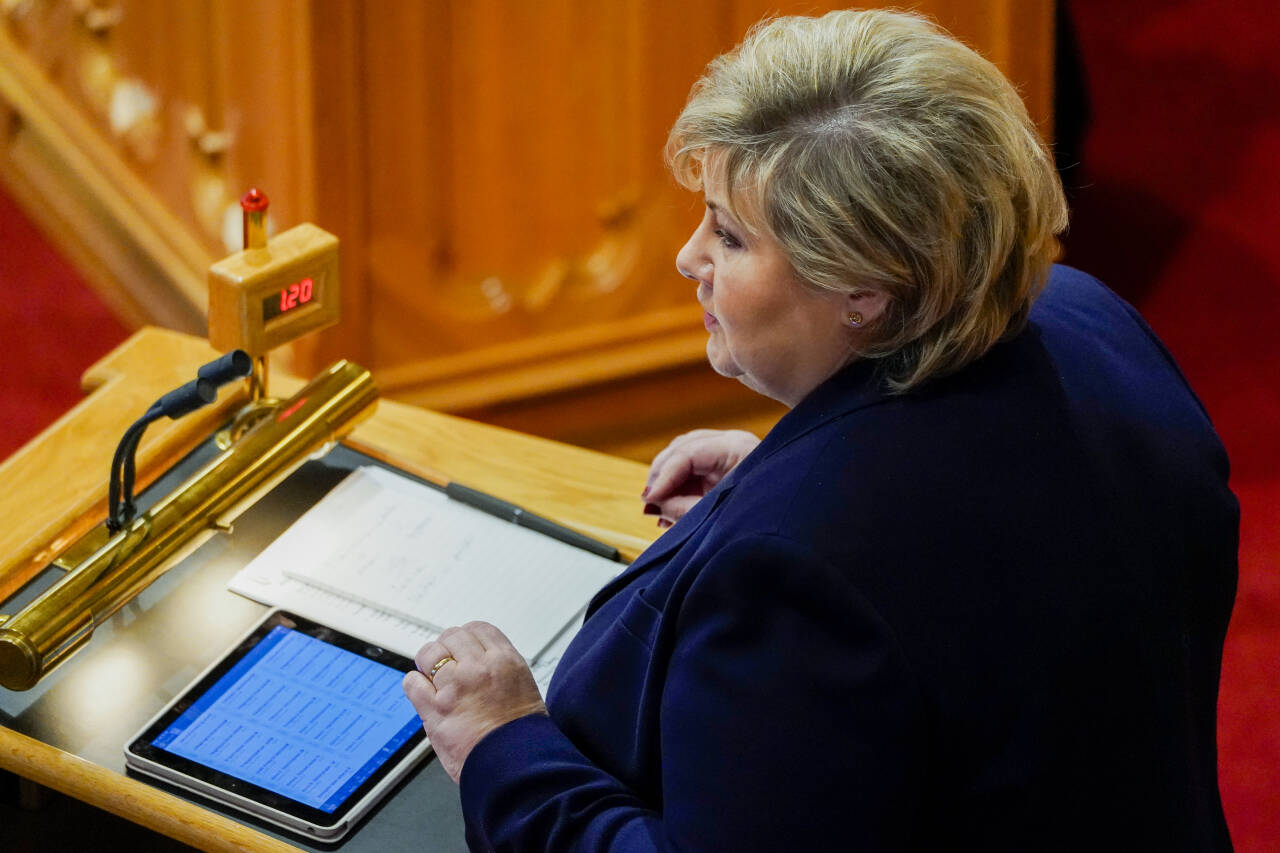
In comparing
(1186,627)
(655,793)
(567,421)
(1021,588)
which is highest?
(1021,588)

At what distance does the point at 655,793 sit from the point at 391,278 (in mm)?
1868

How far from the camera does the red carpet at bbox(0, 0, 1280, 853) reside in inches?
134

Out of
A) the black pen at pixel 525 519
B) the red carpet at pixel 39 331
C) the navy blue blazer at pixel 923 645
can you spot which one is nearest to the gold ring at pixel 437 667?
the navy blue blazer at pixel 923 645

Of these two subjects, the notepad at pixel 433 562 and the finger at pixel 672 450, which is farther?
the finger at pixel 672 450

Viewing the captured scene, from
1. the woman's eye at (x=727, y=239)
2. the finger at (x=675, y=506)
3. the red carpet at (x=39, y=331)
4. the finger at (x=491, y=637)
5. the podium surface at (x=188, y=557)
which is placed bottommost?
the red carpet at (x=39, y=331)

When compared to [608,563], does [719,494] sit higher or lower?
higher

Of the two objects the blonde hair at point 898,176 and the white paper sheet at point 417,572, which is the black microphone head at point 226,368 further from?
the blonde hair at point 898,176

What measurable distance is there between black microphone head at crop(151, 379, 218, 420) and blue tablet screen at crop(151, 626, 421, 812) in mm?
271

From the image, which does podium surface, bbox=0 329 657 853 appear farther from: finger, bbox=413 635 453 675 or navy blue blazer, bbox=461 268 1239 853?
navy blue blazer, bbox=461 268 1239 853

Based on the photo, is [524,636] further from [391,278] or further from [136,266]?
[136,266]

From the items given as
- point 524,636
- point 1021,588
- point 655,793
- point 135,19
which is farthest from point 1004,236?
point 135,19

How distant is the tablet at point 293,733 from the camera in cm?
154

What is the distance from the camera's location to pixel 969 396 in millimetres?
1337

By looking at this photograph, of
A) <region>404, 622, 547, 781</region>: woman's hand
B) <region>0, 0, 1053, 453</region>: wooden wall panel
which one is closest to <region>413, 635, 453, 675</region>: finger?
<region>404, 622, 547, 781</region>: woman's hand
